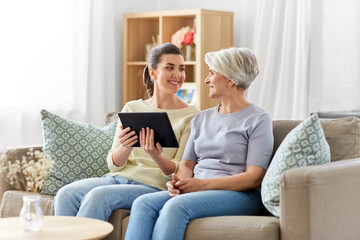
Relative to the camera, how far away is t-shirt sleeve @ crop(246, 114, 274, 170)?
2459 millimetres

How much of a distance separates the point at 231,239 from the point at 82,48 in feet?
9.29

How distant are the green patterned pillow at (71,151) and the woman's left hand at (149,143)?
0.53 m

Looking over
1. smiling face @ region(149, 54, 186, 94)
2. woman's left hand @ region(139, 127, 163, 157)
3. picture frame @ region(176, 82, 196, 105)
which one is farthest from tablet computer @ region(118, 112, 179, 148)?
picture frame @ region(176, 82, 196, 105)

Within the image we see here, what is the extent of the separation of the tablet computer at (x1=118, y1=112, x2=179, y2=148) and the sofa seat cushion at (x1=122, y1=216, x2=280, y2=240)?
393 millimetres

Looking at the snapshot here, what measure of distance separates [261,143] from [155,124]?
43 centimetres

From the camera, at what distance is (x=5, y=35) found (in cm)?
429

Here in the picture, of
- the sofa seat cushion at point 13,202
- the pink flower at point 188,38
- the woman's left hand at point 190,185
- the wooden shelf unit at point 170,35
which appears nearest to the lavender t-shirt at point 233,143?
the woman's left hand at point 190,185

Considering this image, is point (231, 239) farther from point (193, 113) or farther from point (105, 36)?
point (105, 36)

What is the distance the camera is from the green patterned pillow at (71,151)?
9.83 ft

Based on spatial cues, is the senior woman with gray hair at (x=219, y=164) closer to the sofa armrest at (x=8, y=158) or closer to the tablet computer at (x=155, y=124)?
the tablet computer at (x=155, y=124)

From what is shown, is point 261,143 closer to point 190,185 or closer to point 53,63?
point 190,185

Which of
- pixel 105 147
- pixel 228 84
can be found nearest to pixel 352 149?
pixel 228 84

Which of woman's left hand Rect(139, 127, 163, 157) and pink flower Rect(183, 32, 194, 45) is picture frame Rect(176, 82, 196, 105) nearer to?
pink flower Rect(183, 32, 194, 45)

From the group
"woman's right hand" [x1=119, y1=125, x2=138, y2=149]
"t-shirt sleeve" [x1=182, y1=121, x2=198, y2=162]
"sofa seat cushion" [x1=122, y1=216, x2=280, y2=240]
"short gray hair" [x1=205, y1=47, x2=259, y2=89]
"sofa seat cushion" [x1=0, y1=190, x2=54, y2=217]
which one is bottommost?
"sofa seat cushion" [x1=0, y1=190, x2=54, y2=217]
